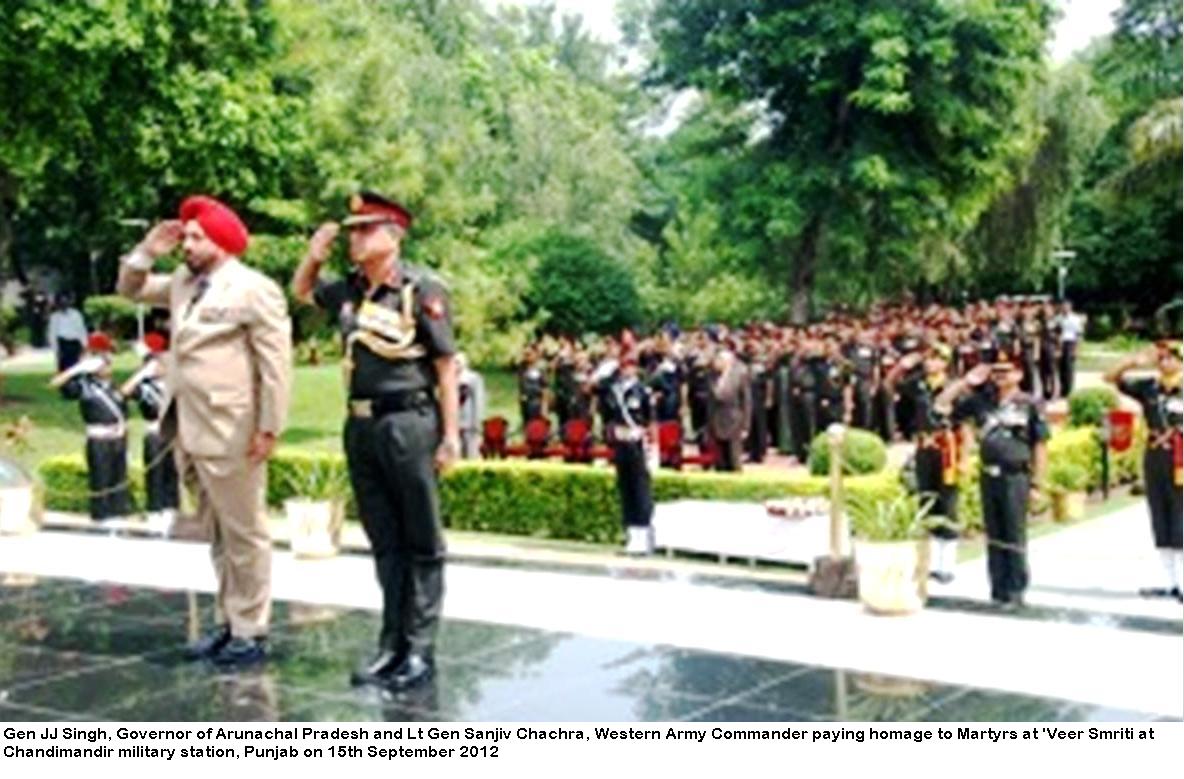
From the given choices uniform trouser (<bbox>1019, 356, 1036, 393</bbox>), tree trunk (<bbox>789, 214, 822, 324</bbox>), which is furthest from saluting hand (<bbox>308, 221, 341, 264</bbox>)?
tree trunk (<bbox>789, 214, 822, 324</bbox>)

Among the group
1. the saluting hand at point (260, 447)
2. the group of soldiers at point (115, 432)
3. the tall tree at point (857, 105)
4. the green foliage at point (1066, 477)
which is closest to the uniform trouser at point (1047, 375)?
the tall tree at point (857, 105)

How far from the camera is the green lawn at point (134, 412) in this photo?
21906mm

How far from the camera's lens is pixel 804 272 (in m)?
33.0

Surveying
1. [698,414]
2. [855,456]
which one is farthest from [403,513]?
[698,414]

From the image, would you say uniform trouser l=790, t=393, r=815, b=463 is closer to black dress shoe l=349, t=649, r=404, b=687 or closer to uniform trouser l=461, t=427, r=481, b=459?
uniform trouser l=461, t=427, r=481, b=459

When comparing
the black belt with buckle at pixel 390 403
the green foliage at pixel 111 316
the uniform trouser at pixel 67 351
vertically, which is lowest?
the black belt with buckle at pixel 390 403

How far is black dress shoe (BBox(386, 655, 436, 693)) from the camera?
615 centimetres

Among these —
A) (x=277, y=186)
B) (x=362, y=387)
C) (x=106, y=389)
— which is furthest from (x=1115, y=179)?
(x=362, y=387)

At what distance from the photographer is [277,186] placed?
2712cm

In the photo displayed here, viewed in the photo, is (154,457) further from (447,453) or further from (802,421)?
(802,421)

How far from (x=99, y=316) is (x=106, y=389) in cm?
2484

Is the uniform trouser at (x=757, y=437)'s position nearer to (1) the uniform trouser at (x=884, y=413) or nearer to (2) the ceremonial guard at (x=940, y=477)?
(1) the uniform trouser at (x=884, y=413)

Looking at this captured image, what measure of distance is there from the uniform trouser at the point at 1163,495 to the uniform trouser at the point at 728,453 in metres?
7.06

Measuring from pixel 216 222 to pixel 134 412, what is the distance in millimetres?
19281
